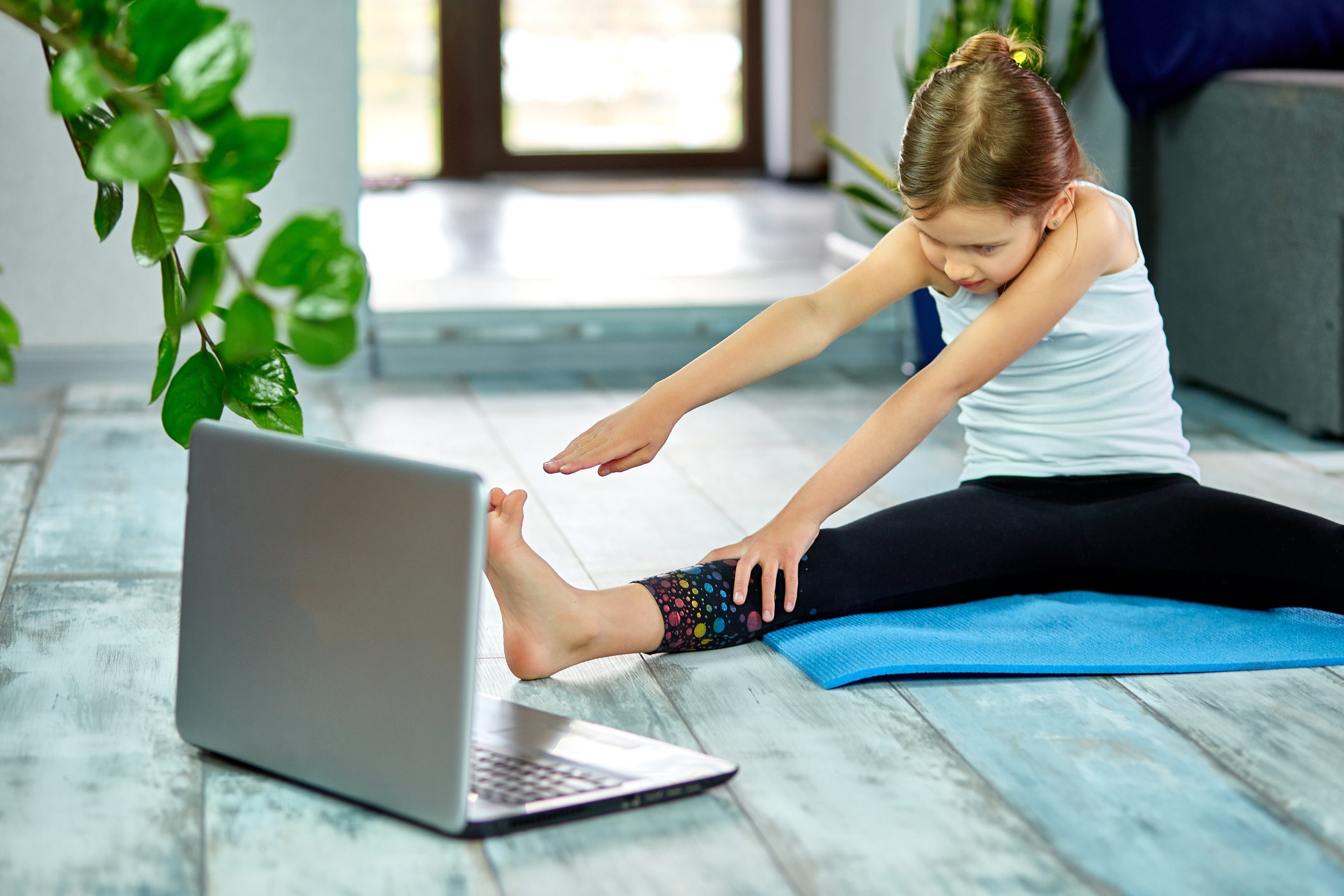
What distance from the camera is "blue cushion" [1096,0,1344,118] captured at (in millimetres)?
2557

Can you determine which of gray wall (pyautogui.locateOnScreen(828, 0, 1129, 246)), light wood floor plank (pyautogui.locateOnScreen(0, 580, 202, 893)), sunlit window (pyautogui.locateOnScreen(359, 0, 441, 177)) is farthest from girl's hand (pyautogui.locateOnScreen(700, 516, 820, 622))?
sunlit window (pyautogui.locateOnScreen(359, 0, 441, 177))

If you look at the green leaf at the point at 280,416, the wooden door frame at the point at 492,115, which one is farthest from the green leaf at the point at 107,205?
the wooden door frame at the point at 492,115

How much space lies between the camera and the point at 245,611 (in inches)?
43.7

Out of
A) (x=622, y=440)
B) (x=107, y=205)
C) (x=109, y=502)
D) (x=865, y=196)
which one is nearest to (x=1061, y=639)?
(x=622, y=440)

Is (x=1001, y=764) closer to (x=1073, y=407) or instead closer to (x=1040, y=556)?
(x=1040, y=556)

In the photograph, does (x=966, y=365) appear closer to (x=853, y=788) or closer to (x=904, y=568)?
(x=904, y=568)

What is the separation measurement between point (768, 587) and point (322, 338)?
81 centimetres

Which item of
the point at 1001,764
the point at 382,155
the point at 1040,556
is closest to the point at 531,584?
the point at 1001,764

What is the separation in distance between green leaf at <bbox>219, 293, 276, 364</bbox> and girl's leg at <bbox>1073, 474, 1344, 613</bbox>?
105cm

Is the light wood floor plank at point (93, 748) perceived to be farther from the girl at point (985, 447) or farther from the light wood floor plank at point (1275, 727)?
the light wood floor plank at point (1275, 727)

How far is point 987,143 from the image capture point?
139 cm

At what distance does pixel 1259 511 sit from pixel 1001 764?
1.54 feet

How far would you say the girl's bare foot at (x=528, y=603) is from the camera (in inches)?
50.1

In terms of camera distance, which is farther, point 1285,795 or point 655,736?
point 655,736
